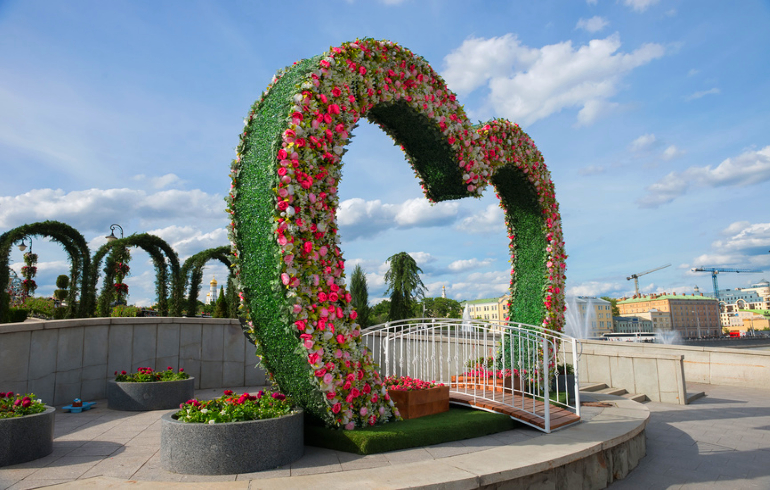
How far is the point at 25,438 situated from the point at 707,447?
7.71 meters

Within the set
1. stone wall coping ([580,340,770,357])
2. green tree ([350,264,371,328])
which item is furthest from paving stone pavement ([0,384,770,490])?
green tree ([350,264,371,328])

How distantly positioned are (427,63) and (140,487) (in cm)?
523

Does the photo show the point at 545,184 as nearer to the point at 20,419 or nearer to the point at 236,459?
the point at 236,459

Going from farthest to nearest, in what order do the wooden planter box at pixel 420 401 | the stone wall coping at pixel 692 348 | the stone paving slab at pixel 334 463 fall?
the stone wall coping at pixel 692 348, the wooden planter box at pixel 420 401, the stone paving slab at pixel 334 463

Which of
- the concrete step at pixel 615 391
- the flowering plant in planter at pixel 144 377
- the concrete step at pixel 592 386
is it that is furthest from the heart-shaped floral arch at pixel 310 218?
the concrete step at pixel 615 391

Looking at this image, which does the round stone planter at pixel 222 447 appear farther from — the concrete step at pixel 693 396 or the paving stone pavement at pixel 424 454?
the concrete step at pixel 693 396

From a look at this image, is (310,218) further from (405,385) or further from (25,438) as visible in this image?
(25,438)

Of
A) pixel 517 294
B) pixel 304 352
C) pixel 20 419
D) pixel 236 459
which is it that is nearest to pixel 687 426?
pixel 517 294

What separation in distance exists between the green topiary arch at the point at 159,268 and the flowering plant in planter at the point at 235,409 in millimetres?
7645

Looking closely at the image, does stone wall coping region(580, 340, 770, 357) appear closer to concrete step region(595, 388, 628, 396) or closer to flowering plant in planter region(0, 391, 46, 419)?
concrete step region(595, 388, 628, 396)

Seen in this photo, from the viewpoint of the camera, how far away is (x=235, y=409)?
3.94 m

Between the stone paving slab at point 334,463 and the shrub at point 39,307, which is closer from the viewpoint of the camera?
the stone paving slab at point 334,463

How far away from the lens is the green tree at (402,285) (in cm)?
2031

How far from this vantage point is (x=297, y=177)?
4.23 metres
